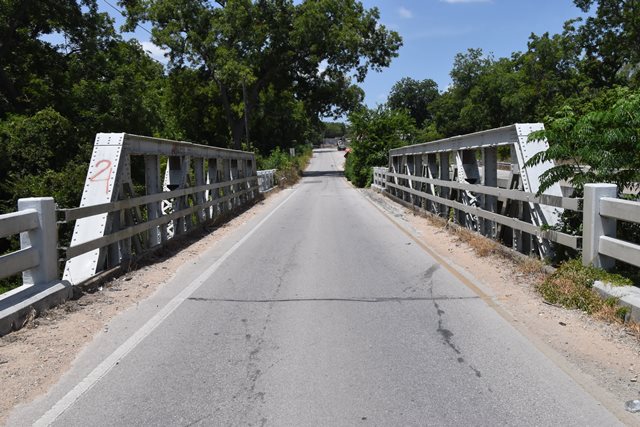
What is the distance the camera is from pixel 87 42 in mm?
29875

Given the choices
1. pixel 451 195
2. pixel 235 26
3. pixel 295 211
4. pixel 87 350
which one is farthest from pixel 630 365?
pixel 235 26

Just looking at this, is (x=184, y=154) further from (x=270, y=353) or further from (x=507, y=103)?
(x=507, y=103)

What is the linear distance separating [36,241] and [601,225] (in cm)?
613

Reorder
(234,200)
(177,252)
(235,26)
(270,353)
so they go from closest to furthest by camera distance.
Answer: (270,353), (177,252), (234,200), (235,26)

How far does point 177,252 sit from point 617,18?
46.8m

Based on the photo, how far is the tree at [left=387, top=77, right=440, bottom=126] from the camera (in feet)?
462

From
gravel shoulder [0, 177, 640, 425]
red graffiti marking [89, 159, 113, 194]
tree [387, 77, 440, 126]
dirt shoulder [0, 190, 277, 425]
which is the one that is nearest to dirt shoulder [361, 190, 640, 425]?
gravel shoulder [0, 177, 640, 425]

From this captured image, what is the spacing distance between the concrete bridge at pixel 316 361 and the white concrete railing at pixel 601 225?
128 cm

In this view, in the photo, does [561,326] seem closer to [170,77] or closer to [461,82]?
[170,77]

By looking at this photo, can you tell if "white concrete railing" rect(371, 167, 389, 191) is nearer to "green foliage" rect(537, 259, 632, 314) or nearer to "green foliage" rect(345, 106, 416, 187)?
"green foliage" rect(345, 106, 416, 187)

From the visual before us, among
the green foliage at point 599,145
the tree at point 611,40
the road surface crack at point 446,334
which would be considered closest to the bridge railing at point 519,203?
the green foliage at point 599,145

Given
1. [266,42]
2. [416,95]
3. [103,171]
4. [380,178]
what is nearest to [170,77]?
[266,42]

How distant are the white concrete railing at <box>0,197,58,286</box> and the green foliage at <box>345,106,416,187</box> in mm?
29105

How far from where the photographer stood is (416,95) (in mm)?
141125
